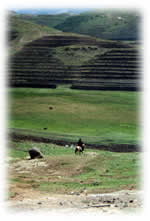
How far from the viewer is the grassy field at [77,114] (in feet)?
214

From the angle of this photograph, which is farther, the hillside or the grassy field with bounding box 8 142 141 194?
the hillside

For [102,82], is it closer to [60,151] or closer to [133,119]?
[133,119]

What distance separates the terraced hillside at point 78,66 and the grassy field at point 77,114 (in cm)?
333

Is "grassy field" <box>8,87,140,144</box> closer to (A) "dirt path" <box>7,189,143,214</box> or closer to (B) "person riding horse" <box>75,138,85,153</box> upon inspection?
(B) "person riding horse" <box>75,138,85,153</box>

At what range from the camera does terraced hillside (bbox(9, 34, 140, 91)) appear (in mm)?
102125

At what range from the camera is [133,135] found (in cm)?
6419

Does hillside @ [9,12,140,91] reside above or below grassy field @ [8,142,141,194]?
above

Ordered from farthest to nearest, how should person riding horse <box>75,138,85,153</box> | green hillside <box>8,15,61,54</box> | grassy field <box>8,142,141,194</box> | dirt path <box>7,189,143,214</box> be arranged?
green hillside <box>8,15,61,54</box>
person riding horse <box>75,138,85,153</box>
grassy field <box>8,142,141,194</box>
dirt path <box>7,189,143,214</box>

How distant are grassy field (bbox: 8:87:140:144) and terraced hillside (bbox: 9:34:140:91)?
333cm

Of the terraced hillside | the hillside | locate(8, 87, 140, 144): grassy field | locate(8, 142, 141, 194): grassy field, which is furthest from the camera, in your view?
the hillside

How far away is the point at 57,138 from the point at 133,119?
2066 cm

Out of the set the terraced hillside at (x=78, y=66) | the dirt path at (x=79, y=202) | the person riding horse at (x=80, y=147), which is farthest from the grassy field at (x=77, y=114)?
the dirt path at (x=79, y=202)

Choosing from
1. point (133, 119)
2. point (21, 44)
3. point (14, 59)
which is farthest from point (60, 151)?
point (21, 44)

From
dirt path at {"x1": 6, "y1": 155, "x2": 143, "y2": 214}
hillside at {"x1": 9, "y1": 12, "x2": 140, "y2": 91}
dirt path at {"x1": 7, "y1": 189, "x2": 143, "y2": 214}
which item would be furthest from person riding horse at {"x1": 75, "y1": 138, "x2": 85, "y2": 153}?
hillside at {"x1": 9, "y1": 12, "x2": 140, "y2": 91}
